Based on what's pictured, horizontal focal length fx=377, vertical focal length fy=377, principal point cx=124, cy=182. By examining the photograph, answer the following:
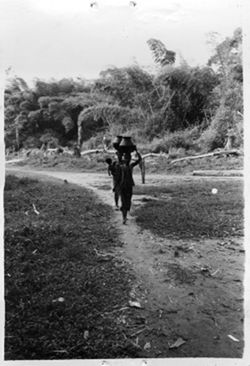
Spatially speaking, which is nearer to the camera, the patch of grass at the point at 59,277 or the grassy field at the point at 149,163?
the patch of grass at the point at 59,277

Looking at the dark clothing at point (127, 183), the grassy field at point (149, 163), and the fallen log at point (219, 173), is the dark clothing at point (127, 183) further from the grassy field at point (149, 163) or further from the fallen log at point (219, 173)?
the fallen log at point (219, 173)

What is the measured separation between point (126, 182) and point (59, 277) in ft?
2.23

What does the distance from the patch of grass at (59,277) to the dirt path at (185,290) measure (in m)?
0.10

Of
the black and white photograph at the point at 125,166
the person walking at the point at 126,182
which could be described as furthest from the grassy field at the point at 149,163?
the person walking at the point at 126,182

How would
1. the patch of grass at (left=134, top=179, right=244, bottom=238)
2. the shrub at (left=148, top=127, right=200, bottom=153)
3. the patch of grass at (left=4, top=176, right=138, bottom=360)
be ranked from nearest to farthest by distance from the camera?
the patch of grass at (left=4, top=176, right=138, bottom=360) < the patch of grass at (left=134, top=179, right=244, bottom=238) < the shrub at (left=148, top=127, right=200, bottom=153)

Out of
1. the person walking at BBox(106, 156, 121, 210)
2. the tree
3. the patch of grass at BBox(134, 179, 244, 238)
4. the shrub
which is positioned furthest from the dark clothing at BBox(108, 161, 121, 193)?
the tree

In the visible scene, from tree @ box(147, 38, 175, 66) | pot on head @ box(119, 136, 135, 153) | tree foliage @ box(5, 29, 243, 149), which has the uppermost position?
tree @ box(147, 38, 175, 66)

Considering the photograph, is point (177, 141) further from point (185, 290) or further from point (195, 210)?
point (185, 290)

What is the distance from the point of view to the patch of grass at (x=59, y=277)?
2.02 meters

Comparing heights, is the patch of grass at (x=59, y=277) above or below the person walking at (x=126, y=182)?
below

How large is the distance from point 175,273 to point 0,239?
1.03 meters

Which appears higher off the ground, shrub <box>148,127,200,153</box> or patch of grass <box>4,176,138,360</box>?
shrub <box>148,127,200,153</box>

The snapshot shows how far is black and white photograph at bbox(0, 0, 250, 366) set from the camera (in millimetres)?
2102

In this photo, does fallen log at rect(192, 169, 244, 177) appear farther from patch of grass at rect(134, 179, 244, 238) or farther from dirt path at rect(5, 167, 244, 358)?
dirt path at rect(5, 167, 244, 358)
